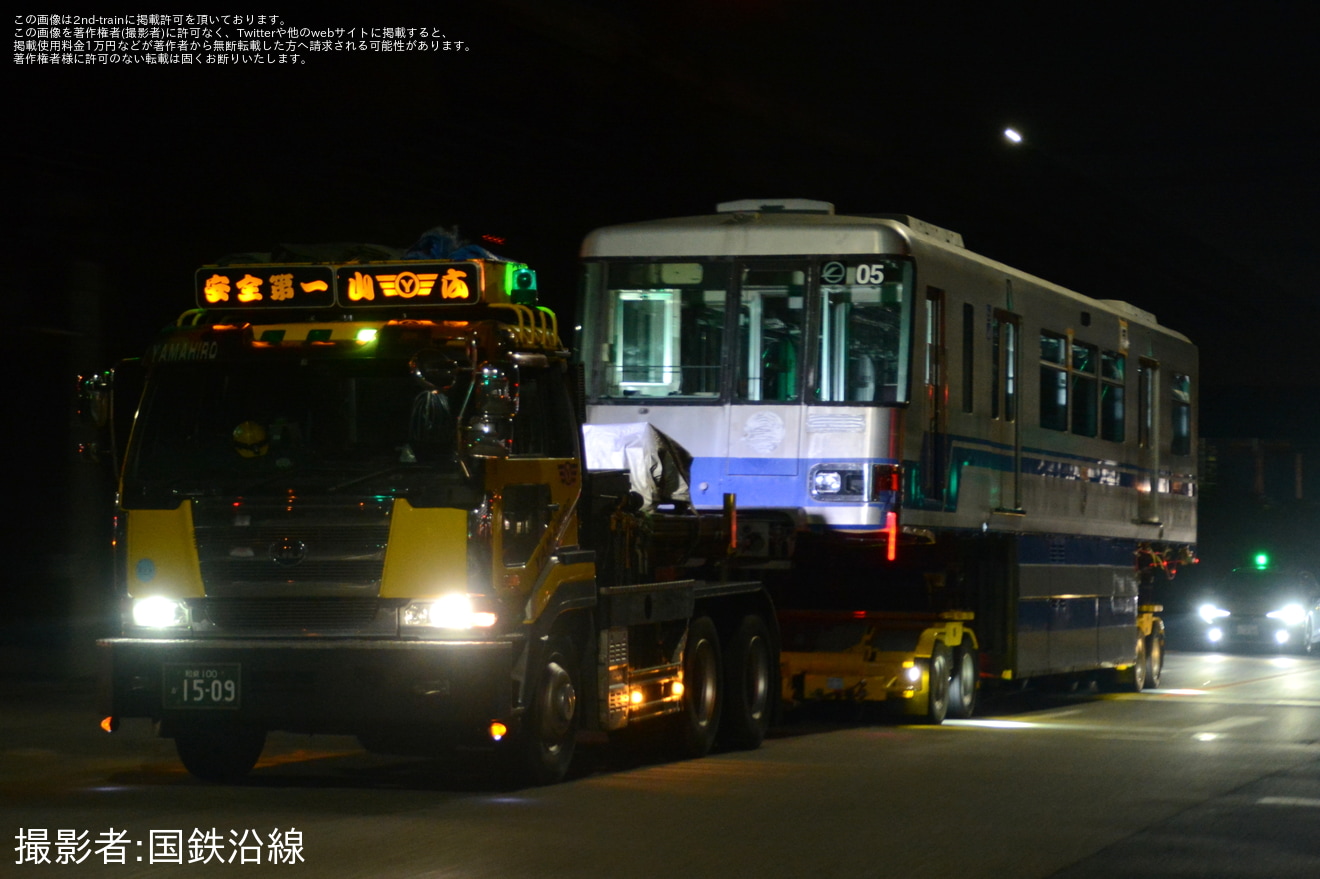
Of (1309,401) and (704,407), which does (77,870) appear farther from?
(1309,401)

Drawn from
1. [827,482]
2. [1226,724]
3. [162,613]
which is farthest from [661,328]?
[162,613]

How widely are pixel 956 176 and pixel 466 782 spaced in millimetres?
32375

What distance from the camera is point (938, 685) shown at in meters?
17.6

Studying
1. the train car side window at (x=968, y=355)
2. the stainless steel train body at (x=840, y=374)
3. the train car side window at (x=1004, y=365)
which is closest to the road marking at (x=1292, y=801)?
the stainless steel train body at (x=840, y=374)

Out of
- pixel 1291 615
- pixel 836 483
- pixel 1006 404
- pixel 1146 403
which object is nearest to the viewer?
pixel 836 483

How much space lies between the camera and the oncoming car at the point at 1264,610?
34.3m

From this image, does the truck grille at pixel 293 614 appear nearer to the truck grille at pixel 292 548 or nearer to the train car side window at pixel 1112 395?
the truck grille at pixel 292 548

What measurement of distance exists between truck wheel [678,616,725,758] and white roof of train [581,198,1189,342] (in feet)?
11.7

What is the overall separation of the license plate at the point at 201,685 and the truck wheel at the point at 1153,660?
50.2 feet

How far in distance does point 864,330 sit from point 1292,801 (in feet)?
18.8

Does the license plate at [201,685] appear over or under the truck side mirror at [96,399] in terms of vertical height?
under

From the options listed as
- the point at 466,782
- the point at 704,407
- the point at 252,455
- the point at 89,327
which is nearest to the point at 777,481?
the point at 704,407

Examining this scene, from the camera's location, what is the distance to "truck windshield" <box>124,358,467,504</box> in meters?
11.1

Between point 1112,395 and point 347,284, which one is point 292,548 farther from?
point 1112,395
